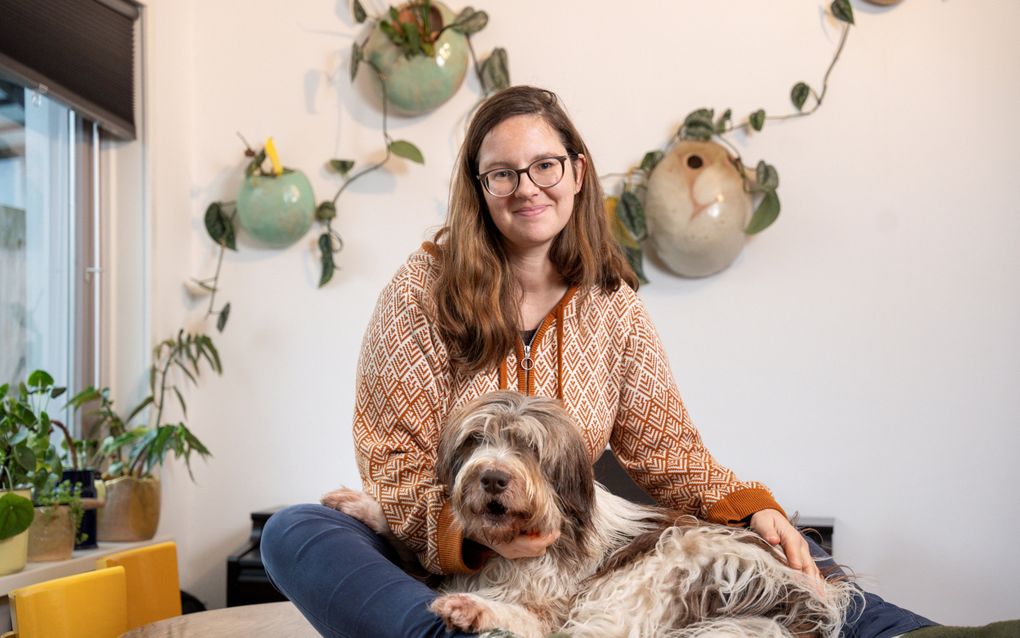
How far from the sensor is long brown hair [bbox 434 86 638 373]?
188 centimetres

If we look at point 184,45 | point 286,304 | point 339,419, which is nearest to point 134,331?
point 286,304

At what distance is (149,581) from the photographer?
2.44 m

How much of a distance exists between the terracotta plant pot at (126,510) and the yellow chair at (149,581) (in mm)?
866

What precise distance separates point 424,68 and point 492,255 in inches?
71.9

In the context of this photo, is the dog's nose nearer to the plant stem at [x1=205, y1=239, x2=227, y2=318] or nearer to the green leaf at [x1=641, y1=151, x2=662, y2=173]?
the green leaf at [x1=641, y1=151, x2=662, y2=173]

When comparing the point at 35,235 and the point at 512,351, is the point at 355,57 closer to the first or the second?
the point at 35,235

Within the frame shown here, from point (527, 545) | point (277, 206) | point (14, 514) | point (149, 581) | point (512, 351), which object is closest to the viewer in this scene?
point (527, 545)

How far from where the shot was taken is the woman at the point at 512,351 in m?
1.73

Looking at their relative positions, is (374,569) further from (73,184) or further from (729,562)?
(73,184)

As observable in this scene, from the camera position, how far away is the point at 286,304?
3.87m

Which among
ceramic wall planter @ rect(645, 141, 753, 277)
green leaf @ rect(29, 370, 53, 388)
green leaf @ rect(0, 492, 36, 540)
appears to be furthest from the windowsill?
ceramic wall planter @ rect(645, 141, 753, 277)

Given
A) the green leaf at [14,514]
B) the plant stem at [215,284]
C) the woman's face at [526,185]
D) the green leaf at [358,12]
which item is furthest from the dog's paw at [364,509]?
the green leaf at [358,12]

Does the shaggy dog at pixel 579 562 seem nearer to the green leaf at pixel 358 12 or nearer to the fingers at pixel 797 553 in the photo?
the fingers at pixel 797 553

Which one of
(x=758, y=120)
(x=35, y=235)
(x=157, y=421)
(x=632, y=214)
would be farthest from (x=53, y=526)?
(x=758, y=120)
